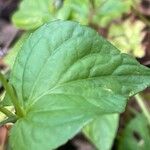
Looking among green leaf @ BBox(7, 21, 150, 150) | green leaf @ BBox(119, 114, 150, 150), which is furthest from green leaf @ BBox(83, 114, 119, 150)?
green leaf @ BBox(7, 21, 150, 150)

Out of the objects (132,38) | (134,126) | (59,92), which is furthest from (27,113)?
(132,38)

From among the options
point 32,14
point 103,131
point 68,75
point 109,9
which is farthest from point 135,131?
point 68,75

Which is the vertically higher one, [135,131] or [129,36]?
[129,36]

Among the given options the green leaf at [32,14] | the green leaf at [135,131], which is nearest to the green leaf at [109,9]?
the green leaf at [32,14]

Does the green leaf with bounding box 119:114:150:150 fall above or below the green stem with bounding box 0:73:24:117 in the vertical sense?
below

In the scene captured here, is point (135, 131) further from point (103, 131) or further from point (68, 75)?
point (68, 75)

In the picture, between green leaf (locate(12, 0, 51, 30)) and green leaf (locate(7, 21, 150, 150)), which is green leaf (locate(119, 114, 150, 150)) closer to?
green leaf (locate(12, 0, 51, 30))
